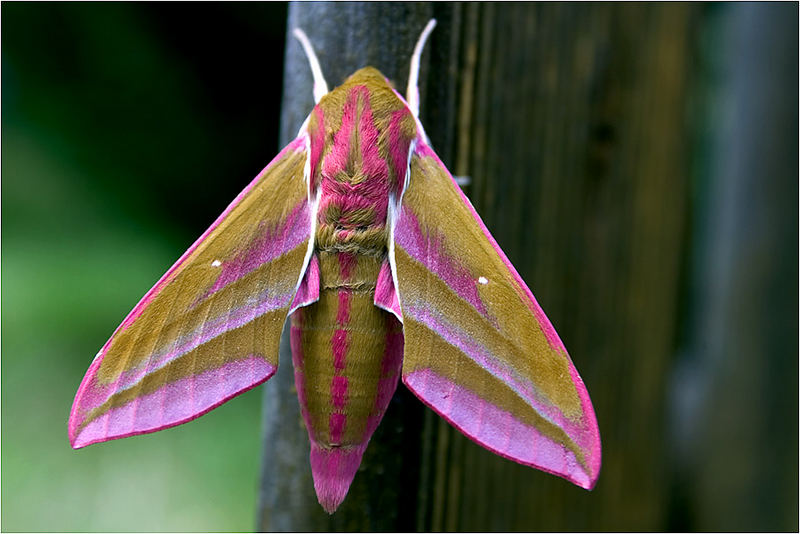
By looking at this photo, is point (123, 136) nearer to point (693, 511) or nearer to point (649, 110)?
point (649, 110)

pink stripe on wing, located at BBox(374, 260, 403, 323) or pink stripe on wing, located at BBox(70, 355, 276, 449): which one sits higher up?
pink stripe on wing, located at BBox(374, 260, 403, 323)

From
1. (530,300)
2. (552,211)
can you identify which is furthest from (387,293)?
(552,211)

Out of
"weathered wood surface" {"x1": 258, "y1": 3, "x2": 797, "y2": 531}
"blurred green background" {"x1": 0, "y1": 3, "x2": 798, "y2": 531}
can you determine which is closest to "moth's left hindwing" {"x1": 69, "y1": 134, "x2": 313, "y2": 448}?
"weathered wood surface" {"x1": 258, "y1": 3, "x2": 797, "y2": 531}

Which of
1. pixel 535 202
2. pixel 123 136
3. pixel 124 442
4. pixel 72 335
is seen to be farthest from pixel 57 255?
pixel 535 202

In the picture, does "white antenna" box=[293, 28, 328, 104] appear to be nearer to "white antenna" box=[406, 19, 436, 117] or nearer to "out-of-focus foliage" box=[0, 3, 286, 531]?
"white antenna" box=[406, 19, 436, 117]

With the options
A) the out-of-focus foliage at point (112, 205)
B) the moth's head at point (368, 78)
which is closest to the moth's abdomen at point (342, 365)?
the moth's head at point (368, 78)

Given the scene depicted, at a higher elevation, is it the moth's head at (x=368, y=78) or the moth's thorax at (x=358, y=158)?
the moth's head at (x=368, y=78)

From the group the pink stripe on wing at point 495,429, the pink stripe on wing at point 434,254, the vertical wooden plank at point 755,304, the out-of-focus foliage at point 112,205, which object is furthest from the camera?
the out-of-focus foliage at point 112,205

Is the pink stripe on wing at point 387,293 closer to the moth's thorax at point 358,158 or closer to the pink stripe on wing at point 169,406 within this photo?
the moth's thorax at point 358,158
